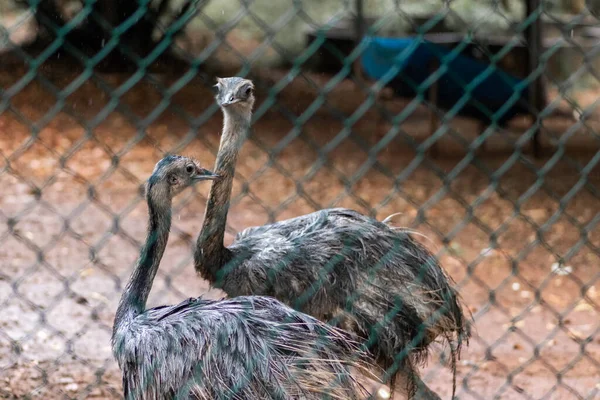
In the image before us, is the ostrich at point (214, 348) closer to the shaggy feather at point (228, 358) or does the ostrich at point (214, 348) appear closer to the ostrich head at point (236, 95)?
the shaggy feather at point (228, 358)

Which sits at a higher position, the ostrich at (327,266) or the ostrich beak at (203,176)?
the ostrich beak at (203,176)

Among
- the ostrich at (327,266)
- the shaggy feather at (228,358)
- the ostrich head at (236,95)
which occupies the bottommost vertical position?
the shaggy feather at (228,358)

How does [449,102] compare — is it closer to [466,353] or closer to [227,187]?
[466,353]

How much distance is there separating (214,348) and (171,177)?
52 centimetres

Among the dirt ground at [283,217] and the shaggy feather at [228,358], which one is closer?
the shaggy feather at [228,358]

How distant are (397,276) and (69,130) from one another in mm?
→ 4836

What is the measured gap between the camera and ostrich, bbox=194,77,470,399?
3.50 meters

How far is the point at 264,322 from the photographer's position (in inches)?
107

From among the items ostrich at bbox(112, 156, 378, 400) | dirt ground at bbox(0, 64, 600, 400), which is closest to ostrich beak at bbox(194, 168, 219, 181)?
ostrich at bbox(112, 156, 378, 400)

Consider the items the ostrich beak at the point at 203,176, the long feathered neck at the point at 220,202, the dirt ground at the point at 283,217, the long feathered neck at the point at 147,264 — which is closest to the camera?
the long feathered neck at the point at 147,264

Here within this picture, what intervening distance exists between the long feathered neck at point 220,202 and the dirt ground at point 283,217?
1.00 ft

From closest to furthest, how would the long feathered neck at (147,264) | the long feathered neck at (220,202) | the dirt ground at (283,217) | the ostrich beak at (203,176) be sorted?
the long feathered neck at (147,264) → the ostrich beak at (203,176) → the long feathered neck at (220,202) → the dirt ground at (283,217)

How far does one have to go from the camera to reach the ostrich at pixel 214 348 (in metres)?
2.59

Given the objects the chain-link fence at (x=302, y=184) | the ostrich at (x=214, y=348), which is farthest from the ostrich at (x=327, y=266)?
the ostrich at (x=214, y=348)
